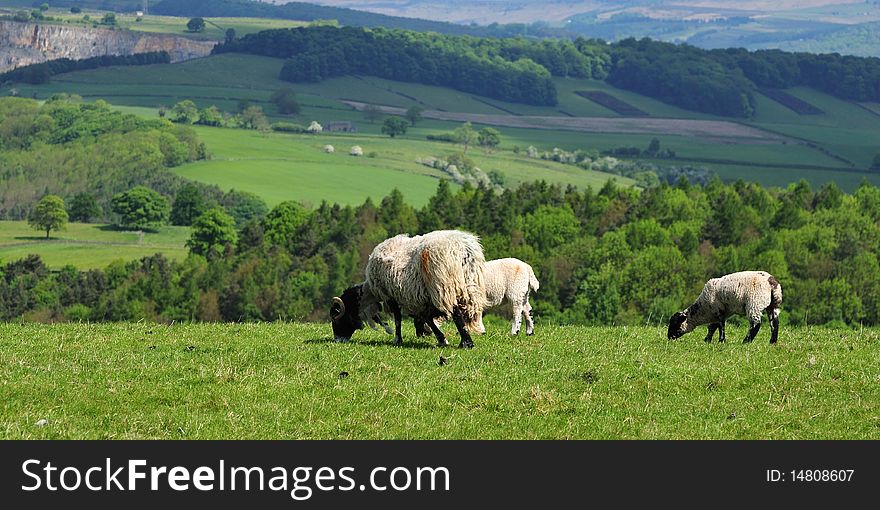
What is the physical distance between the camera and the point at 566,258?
11938 centimetres

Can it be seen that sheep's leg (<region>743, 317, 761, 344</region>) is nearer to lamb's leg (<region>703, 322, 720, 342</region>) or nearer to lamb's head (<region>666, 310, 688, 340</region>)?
lamb's leg (<region>703, 322, 720, 342</region>)

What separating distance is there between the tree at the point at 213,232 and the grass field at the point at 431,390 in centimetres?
13624

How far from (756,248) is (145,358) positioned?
98144 millimetres

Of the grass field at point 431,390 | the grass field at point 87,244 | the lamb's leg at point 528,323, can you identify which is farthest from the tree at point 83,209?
the grass field at point 431,390

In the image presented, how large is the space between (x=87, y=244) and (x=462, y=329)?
15043cm

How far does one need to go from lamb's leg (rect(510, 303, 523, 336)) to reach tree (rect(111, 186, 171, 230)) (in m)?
159

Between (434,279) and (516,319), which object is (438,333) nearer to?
(434,279)

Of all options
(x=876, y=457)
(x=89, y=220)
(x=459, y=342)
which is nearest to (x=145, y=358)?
(x=459, y=342)

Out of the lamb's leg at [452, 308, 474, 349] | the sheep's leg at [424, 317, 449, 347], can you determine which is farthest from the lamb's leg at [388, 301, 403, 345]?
the lamb's leg at [452, 308, 474, 349]

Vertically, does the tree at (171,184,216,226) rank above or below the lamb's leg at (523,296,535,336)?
below

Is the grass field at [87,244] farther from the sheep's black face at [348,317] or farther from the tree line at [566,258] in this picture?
the sheep's black face at [348,317]

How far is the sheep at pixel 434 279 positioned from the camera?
82.4ft

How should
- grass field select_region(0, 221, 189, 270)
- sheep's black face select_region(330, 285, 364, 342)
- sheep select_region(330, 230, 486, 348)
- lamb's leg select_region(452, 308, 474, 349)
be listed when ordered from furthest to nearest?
grass field select_region(0, 221, 189, 270) → sheep's black face select_region(330, 285, 364, 342) → lamb's leg select_region(452, 308, 474, 349) → sheep select_region(330, 230, 486, 348)

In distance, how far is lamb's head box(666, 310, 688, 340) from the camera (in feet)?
99.5
